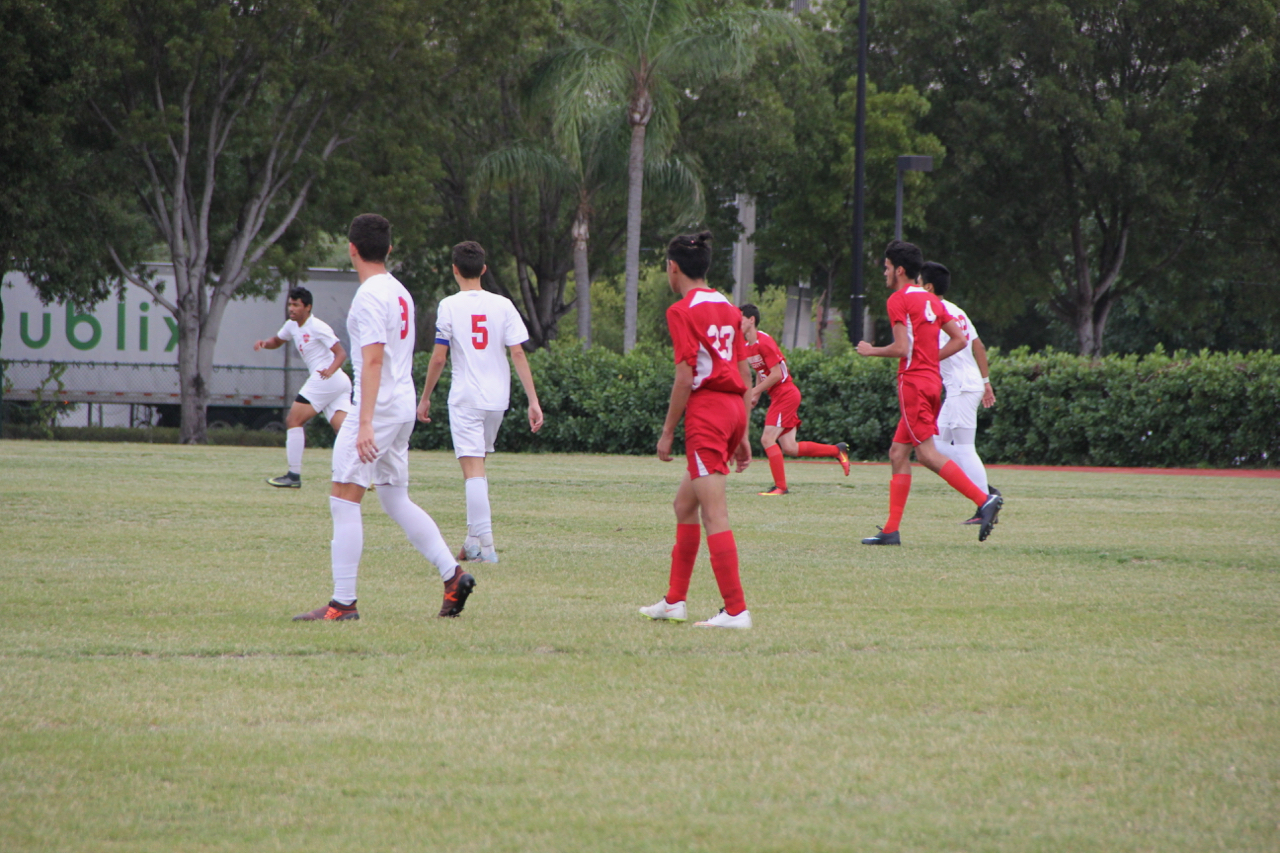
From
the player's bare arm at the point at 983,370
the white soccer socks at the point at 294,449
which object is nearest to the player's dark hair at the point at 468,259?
the player's bare arm at the point at 983,370

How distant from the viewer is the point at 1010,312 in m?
41.3

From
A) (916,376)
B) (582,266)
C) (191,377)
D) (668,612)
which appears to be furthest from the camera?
(582,266)

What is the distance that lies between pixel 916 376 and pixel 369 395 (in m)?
4.87

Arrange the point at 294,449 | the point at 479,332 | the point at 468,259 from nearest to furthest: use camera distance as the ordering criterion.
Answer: the point at 468,259 < the point at 479,332 < the point at 294,449

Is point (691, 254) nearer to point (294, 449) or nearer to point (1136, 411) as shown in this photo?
point (294, 449)

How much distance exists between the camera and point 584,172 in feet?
104

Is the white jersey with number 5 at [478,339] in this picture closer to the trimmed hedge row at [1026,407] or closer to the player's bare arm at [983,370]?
the player's bare arm at [983,370]

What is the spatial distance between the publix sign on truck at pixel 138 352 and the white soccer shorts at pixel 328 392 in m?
20.2

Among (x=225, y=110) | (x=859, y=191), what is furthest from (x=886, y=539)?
(x=225, y=110)

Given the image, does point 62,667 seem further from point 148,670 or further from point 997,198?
point 997,198

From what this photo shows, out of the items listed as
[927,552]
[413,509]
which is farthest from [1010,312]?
[413,509]

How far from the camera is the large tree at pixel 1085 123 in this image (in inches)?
1286

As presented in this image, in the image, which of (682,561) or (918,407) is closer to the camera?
(682,561)

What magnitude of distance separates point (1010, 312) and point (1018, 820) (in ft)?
130
